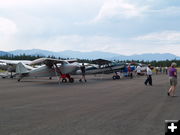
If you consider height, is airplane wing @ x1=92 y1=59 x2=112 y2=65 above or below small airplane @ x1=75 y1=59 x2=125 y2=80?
above

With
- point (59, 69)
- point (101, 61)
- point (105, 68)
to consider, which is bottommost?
point (105, 68)

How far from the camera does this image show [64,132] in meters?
5.48

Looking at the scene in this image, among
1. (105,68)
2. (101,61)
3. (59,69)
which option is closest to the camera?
(59,69)

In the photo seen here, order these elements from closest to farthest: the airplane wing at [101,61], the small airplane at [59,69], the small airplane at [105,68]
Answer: the small airplane at [59,69], the airplane wing at [101,61], the small airplane at [105,68]

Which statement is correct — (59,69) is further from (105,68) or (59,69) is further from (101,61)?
(105,68)

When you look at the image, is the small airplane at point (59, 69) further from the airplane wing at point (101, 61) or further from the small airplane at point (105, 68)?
the small airplane at point (105, 68)

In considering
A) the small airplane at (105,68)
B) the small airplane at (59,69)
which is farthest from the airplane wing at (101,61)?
the small airplane at (59,69)

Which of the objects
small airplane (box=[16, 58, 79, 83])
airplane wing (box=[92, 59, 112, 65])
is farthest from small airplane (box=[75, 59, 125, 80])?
small airplane (box=[16, 58, 79, 83])

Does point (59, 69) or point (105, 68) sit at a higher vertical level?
point (59, 69)

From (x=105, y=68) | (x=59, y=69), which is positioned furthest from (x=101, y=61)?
(x=59, y=69)

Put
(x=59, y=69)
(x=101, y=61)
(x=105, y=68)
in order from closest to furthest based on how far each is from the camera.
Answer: (x=59, y=69)
(x=101, y=61)
(x=105, y=68)

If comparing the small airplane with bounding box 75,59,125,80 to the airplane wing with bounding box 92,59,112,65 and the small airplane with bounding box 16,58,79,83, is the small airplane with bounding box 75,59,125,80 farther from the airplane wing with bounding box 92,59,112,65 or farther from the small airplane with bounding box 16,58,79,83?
the small airplane with bounding box 16,58,79,83

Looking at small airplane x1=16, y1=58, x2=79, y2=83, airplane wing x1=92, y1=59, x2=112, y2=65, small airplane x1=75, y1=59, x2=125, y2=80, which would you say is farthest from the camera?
small airplane x1=75, y1=59, x2=125, y2=80

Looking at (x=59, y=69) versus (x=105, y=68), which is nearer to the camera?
(x=59, y=69)
